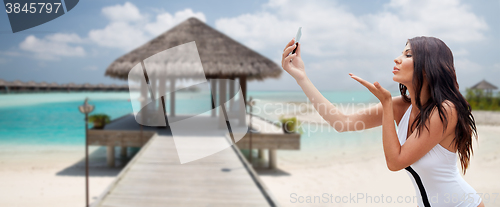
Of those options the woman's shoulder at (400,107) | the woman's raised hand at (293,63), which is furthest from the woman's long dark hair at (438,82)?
the woman's raised hand at (293,63)

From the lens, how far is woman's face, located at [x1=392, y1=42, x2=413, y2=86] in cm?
57

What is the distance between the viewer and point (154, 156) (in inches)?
181

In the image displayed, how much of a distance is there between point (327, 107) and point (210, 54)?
6.68 meters

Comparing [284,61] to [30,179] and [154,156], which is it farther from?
[30,179]

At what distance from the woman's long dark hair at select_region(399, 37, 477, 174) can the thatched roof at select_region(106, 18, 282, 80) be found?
6311 millimetres

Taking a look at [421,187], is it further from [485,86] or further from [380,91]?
[485,86]

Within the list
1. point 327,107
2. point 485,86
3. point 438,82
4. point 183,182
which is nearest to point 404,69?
point 438,82

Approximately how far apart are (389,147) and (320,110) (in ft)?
0.55

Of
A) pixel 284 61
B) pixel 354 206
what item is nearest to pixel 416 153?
pixel 284 61

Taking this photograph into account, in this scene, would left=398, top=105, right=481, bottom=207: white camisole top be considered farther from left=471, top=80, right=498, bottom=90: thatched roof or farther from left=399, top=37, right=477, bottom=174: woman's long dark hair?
left=471, top=80, right=498, bottom=90: thatched roof

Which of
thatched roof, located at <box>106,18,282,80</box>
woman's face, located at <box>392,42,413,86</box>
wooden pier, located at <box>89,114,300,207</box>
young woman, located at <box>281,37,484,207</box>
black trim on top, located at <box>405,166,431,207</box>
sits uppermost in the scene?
thatched roof, located at <box>106,18,282,80</box>

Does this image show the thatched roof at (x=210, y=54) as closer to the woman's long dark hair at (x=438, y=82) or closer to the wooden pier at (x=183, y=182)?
the wooden pier at (x=183, y=182)

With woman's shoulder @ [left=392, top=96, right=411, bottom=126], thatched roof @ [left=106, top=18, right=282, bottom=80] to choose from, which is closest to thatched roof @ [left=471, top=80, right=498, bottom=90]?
thatched roof @ [left=106, top=18, right=282, bottom=80]

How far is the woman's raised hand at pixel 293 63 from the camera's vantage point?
661 mm
